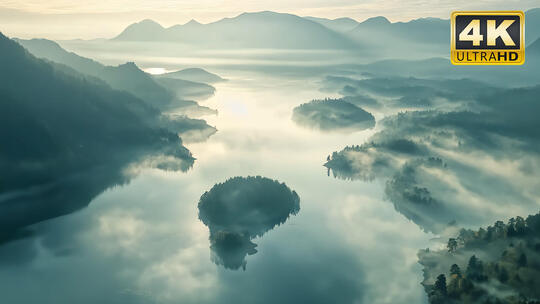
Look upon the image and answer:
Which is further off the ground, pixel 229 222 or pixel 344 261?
pixel 229 222

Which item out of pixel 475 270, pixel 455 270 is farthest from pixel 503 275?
pixel 455 270

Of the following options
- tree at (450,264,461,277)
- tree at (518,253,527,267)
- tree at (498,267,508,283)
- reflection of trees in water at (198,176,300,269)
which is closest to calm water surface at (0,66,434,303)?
reflection of trees in water at (198,176,300,269)

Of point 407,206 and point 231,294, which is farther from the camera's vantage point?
point 407,206

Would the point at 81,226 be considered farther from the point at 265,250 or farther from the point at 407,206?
the point at 407,206

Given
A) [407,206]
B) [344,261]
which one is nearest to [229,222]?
[344,261]

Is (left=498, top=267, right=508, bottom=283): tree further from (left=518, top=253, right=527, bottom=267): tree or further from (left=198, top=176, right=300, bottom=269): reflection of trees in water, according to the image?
(left=198, top=176, right=300, bottom=269): reflection of trees in water

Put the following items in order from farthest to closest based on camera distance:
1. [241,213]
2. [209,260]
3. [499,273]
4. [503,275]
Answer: [241,213] < [209,260] < [499,273] < [503,275]

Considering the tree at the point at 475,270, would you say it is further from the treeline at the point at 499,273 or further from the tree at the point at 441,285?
the tree at the point at 441,285

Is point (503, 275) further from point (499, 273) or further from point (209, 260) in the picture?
point (209, 260)
